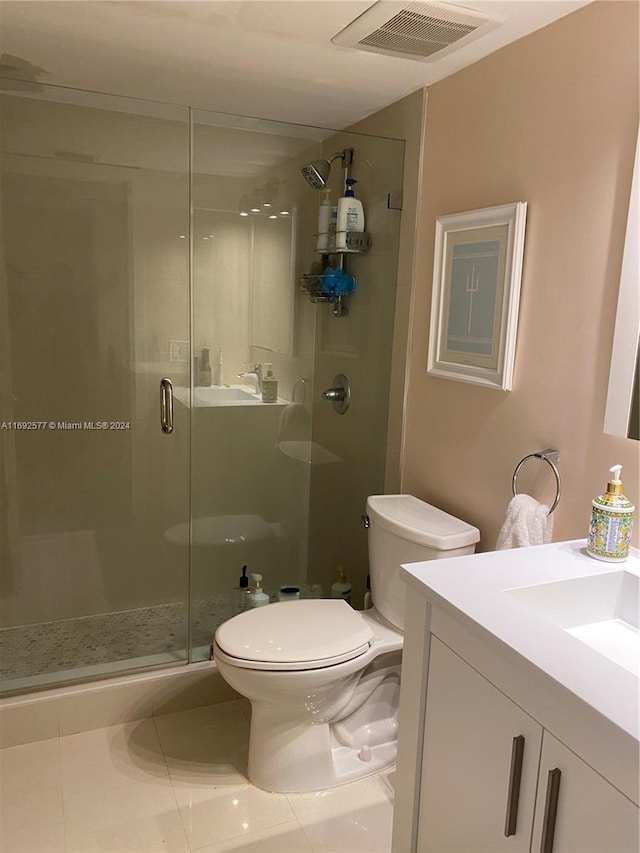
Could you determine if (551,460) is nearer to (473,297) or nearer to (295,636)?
(473,297)

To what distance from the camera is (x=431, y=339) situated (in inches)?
84.9

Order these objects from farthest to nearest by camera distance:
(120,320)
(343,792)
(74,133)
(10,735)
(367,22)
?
(120,320) → (74,133) → (10,735) → (343,792) → (367,22)

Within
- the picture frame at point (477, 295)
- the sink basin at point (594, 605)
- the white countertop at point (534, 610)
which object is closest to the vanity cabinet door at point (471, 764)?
the white countertop at point (534, 610)

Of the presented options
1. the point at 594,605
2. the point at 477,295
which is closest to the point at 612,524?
the point at 594,605

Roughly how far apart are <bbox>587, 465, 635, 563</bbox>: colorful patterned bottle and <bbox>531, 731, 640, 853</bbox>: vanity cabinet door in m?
0.51

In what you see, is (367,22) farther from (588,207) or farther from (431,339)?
(431,339)

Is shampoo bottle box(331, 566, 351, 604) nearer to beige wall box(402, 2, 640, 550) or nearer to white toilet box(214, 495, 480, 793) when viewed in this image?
white toilet box(214, 495, 480, 793)

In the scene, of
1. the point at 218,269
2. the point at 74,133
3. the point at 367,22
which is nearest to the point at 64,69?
the point at 74,133

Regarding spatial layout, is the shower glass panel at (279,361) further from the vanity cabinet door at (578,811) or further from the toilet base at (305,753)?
the vanity cabinet door at (578,811)

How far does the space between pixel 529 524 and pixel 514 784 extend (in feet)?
2.35

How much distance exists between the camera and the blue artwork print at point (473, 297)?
187cm

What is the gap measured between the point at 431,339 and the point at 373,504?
0.57 metres

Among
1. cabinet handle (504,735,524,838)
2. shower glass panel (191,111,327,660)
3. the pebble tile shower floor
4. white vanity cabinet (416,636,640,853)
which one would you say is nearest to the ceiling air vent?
shower glass panel (191,111,327,660)

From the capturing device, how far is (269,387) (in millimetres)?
2631
